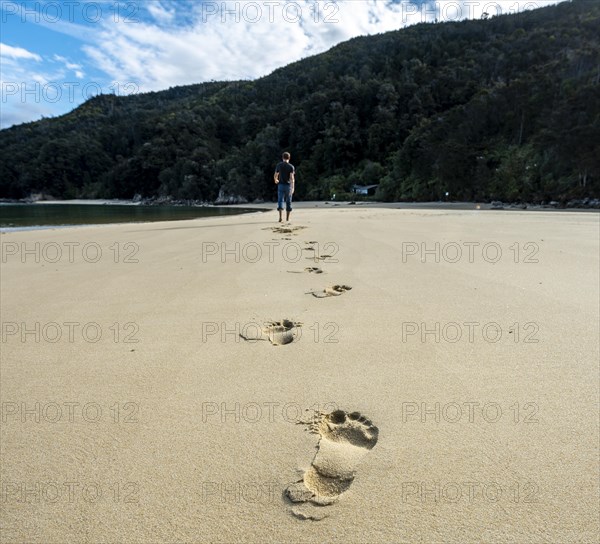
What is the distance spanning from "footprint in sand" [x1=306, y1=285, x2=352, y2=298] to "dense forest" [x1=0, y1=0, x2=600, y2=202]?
84.9 ft

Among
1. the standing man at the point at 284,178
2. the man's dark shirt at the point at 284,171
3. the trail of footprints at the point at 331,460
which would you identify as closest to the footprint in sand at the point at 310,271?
the trail of footprints at the point at 331,460

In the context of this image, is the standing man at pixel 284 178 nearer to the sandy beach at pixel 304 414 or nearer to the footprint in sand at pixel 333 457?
the sandy beach at pixel 304 414

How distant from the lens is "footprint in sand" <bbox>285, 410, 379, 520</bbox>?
1021 millimetres

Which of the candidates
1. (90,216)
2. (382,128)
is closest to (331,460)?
(90,216)

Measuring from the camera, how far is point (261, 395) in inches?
58.2

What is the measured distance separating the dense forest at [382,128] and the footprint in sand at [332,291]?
25.9m

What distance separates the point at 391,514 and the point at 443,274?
260cm

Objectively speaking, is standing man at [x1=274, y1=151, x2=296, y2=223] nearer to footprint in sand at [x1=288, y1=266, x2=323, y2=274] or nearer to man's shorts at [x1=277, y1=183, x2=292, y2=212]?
man's shorts at [x1=277, y1=183, x2=292, y2=212]

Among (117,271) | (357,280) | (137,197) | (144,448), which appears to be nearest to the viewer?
(144,448)

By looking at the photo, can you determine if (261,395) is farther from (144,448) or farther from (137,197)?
(137,197)

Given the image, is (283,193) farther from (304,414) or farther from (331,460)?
(331,460)

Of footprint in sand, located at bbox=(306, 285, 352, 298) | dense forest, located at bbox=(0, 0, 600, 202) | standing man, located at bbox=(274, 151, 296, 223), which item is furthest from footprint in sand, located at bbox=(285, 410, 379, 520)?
dense forest, located at bbox=(0, 0, 600, 202)

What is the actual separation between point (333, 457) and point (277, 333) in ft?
3.30

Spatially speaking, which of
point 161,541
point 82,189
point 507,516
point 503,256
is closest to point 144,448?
point 161,541
